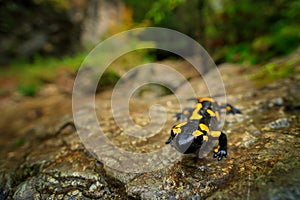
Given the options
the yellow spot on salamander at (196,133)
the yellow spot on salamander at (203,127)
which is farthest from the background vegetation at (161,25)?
the yellow spot on salamander at (196,133)

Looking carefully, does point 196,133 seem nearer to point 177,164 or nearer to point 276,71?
point 177,164

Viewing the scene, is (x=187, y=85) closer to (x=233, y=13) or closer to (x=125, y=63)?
(x=125, y=63)

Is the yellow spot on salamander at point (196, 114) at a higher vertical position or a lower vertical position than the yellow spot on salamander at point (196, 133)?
higher

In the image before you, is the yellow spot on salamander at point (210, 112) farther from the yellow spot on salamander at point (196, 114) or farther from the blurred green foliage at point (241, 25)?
the blurred green foliage at point (241, 25)

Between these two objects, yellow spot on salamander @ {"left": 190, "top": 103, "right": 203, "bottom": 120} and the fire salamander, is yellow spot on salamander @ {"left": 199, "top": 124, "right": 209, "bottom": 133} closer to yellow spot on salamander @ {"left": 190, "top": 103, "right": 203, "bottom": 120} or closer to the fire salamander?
the fire salamander

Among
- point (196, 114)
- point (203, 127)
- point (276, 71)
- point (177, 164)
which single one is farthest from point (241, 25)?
point (177, 164)

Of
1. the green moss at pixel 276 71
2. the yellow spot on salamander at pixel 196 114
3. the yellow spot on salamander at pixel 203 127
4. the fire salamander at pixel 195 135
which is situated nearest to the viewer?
the fire salamander at pixel 195 135

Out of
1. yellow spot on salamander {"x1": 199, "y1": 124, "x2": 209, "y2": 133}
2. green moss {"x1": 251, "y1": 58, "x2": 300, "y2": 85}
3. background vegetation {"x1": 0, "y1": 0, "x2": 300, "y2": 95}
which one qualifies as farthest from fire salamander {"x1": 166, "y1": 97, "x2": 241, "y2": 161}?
green moss {"x1": 251, "y1": 58, "x2": 300, "y2": 85}

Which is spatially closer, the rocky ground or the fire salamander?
the rocky ground
